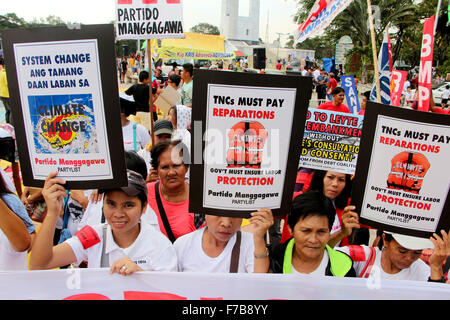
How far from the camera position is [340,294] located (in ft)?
5.99

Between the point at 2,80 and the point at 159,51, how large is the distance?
19.6 ft

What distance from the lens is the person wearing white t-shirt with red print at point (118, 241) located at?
1863 mm

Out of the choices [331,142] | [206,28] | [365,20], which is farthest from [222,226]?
[206,28]

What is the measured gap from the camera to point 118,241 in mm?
2045

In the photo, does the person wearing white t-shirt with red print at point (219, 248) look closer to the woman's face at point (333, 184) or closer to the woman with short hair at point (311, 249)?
the woman with short hair at point (311, 249)

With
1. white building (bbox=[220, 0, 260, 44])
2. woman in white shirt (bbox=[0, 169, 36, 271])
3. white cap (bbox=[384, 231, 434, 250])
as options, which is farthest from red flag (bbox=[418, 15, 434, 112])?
white building (bbox=[220, 0, 260, 44])

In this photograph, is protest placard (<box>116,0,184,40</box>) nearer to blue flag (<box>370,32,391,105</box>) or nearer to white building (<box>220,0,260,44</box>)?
blue flag (<box>370,32,391,105</box>)

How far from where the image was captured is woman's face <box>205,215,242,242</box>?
201 centimetres

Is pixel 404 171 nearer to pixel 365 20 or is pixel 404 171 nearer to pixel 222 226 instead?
pixel 222 226

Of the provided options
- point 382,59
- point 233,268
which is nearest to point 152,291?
point 233,268

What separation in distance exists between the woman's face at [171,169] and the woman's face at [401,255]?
4.81 feet

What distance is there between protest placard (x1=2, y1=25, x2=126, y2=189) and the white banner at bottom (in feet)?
1.57

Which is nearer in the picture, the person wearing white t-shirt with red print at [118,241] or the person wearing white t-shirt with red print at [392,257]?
the person wearing white t-shirt with red print at [118,241]

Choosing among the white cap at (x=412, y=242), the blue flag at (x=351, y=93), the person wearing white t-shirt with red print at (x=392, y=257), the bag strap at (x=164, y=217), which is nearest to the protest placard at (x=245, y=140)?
the person wearing white t-shirt with red print at (x=392, y=257)
